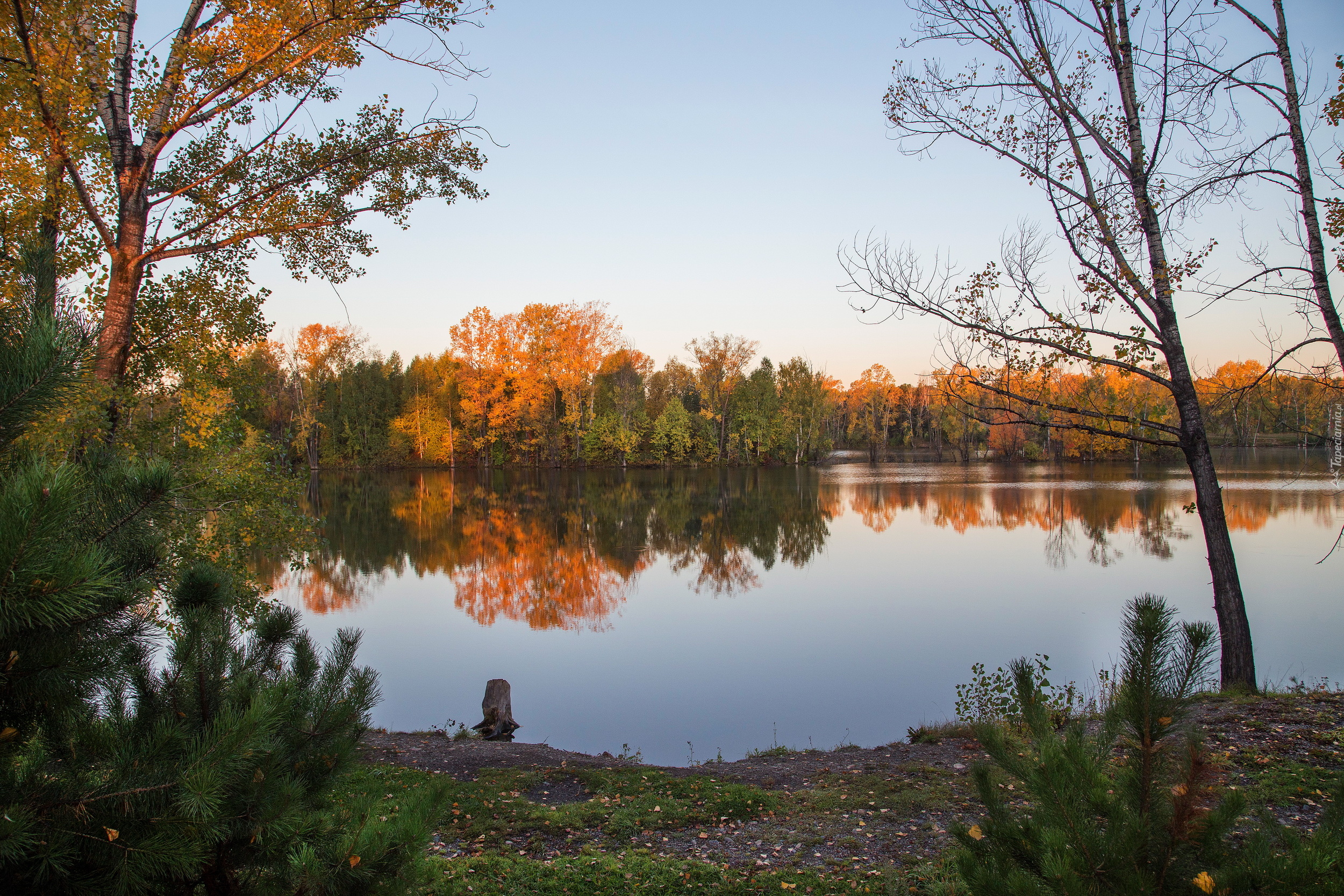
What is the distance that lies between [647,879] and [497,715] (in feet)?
19.4

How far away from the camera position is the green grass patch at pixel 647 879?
440cm

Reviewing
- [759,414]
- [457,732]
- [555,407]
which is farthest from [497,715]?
[759,414]

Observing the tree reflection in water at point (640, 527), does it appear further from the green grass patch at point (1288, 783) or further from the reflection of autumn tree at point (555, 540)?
the green grass patch at point (1288, 783)

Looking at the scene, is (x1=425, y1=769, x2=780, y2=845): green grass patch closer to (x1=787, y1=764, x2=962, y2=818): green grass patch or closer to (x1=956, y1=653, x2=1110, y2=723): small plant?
(x1=787, y1=764, x2=962, y2=818): green grass patch

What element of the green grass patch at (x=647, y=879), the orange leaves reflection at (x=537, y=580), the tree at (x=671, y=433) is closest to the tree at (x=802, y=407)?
the tree at (x=671, y=433)

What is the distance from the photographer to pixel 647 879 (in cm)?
466

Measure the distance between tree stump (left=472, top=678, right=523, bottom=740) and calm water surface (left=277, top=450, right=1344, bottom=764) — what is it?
0.52 m

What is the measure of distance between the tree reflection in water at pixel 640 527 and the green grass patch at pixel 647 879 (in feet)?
23.2

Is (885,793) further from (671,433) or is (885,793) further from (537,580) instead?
(671,433)

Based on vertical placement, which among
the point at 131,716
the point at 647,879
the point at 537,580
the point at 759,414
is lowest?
the point at 537,580

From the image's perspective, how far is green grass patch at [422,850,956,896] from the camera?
14.4 feet

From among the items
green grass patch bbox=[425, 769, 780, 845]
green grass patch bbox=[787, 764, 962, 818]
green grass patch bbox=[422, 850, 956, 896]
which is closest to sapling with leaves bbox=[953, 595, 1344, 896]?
green grass patch bbox=[422, 850, 956, 896]

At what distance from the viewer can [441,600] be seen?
711 inches

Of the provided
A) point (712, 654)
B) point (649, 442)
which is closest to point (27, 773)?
point (712, 654)
